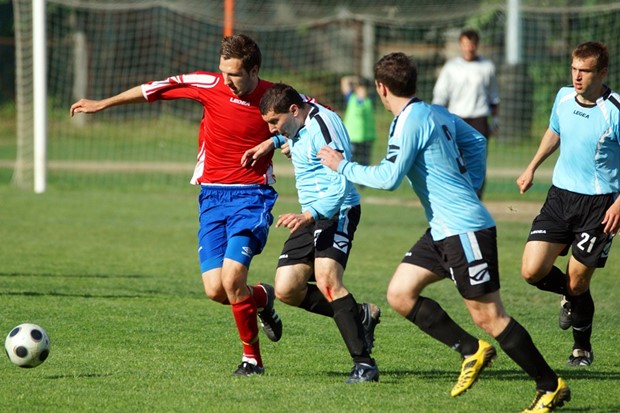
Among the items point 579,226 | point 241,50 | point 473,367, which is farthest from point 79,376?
point 579,226

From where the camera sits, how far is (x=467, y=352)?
5.57 m

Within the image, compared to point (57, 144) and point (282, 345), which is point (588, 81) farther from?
point (57, 144)

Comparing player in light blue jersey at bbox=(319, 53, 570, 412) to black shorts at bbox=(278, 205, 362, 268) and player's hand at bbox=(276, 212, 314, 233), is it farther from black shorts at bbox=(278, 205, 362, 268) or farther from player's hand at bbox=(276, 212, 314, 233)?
black shorts at bbox=(278, 205, 362, 268)

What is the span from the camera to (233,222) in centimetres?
663

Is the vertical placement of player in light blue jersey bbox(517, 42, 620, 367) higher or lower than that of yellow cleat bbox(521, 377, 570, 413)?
higher

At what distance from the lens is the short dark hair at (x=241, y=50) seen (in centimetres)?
648

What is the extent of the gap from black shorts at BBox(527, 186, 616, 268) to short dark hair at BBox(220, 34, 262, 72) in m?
2.23

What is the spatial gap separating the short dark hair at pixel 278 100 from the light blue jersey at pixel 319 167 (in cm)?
17

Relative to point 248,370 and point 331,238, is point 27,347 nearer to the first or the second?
point 248,370

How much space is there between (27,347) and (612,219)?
12.0 feet

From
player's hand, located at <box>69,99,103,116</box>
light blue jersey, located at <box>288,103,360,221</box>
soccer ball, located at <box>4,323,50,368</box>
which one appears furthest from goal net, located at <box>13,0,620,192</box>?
light blue jersey, located at <box>288,103,360,221</box>

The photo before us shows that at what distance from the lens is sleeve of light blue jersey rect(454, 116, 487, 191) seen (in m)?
5.62

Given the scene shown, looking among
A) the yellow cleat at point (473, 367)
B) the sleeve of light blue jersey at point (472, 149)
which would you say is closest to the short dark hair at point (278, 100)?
the sleeve of light blue jersey at point (472, 149)

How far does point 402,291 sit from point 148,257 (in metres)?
6.62
